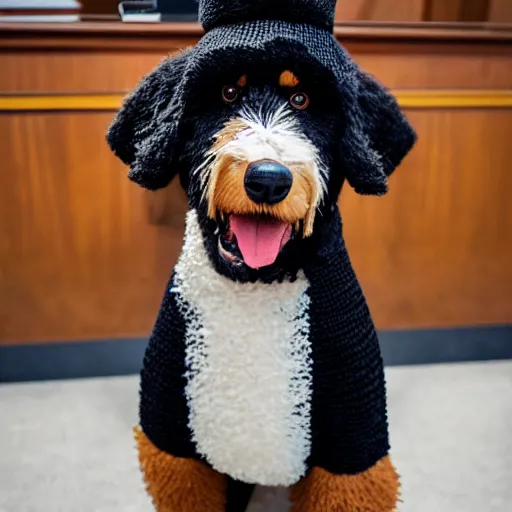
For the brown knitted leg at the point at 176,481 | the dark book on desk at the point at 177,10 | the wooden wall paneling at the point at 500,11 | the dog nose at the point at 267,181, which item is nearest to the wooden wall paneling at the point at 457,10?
the wooden wall paneling at the point at 500,11

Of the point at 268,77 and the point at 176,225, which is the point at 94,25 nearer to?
the point at 176,225

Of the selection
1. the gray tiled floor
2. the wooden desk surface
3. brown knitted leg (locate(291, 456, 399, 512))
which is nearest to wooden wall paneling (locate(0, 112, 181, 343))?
the wooden desk surface

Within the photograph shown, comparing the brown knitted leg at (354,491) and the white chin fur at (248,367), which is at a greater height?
the white chin fur at (248,367)

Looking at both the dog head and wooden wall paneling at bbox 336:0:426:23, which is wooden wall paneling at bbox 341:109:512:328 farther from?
the dog head

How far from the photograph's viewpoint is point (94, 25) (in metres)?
1.08

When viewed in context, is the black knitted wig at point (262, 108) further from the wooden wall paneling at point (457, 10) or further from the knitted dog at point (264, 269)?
the wooden wall paneling at point (457, 10)

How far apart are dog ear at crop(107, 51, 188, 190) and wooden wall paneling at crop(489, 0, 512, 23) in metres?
0.89

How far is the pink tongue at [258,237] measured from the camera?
57cm

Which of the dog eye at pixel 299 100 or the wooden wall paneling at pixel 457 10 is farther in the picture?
the wooden wall paneling at pixel 457 10

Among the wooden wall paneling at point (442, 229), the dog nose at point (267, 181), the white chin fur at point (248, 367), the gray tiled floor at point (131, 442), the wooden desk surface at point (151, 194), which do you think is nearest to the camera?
the dog nose at point (267, 181)

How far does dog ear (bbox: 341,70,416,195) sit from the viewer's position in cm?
59

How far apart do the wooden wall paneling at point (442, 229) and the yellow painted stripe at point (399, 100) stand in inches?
0.7

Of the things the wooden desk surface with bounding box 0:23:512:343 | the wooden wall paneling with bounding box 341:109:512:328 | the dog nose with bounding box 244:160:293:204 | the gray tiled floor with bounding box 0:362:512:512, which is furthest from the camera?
the wooden wall paneling with bounding box 341:109:512:328

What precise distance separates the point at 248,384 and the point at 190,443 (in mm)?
113
